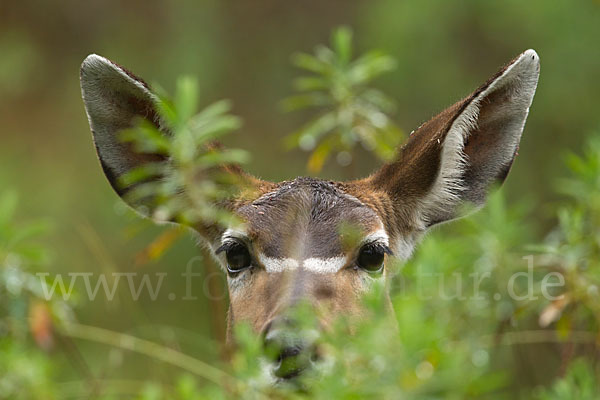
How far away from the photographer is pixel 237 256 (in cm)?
618

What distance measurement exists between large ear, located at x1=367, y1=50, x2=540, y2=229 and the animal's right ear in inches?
59.4

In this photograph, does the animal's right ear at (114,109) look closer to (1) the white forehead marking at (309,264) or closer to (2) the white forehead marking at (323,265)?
(1) the white forehead marking at (309,264)

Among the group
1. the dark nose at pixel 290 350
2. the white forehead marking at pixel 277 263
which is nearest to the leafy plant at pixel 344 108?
the white forehead marking at pixel 277 263

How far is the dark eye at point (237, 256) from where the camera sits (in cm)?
616

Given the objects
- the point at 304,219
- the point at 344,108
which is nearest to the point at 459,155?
the point at 344,108

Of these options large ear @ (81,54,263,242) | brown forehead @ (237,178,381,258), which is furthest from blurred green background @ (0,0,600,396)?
brown forehead @ (237,178,381,258)

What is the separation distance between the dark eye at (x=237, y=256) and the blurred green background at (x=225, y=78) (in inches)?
170

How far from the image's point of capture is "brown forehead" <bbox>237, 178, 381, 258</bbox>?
19.4ft

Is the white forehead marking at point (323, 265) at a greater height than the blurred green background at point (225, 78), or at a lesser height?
lesser

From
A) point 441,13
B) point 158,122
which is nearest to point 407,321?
point 158,122

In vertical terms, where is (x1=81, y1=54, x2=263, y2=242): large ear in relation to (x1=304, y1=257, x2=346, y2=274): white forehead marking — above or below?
above

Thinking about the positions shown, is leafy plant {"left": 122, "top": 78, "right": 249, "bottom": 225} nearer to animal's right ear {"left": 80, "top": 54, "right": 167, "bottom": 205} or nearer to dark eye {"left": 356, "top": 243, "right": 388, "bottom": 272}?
animal's right ear {"left": 80, "top": 54, "right": 167, "bottom": 205}

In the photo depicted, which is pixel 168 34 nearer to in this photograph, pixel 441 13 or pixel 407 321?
pixel 441 13

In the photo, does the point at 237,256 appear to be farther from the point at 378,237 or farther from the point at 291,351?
the point at 291,351
